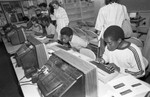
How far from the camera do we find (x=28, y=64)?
1.07 meters

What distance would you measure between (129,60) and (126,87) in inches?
15.5

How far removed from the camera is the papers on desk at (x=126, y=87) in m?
0.67

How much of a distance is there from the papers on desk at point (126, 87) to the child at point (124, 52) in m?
0.20

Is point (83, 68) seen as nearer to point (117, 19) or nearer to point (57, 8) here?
point (117, 19)

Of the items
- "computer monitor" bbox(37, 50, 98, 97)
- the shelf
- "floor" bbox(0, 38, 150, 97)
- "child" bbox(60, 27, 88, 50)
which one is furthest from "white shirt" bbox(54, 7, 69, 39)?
"computer monitor" bbox(37, 50, 98, 97)

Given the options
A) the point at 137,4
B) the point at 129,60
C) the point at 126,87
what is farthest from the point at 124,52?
the point at 137,4

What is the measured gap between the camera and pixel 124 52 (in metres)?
1.04

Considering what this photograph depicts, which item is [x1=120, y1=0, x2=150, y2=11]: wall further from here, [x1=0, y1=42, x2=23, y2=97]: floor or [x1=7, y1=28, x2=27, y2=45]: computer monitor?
[x1=0, y1=42, x2=23, y2=97]: floor

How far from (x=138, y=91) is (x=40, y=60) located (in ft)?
2.79

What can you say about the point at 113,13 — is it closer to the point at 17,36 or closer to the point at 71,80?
the point at 71,80

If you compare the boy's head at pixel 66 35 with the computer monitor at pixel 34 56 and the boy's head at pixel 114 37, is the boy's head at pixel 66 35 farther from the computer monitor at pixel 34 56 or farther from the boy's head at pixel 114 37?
the boy's head at pixel 114 37

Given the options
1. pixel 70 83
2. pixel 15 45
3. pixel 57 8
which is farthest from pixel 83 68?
pixel 57 8

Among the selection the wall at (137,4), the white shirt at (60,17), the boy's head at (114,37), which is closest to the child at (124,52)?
A: the boy's head at (114,37)

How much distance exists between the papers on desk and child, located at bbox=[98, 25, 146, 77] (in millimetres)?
196
